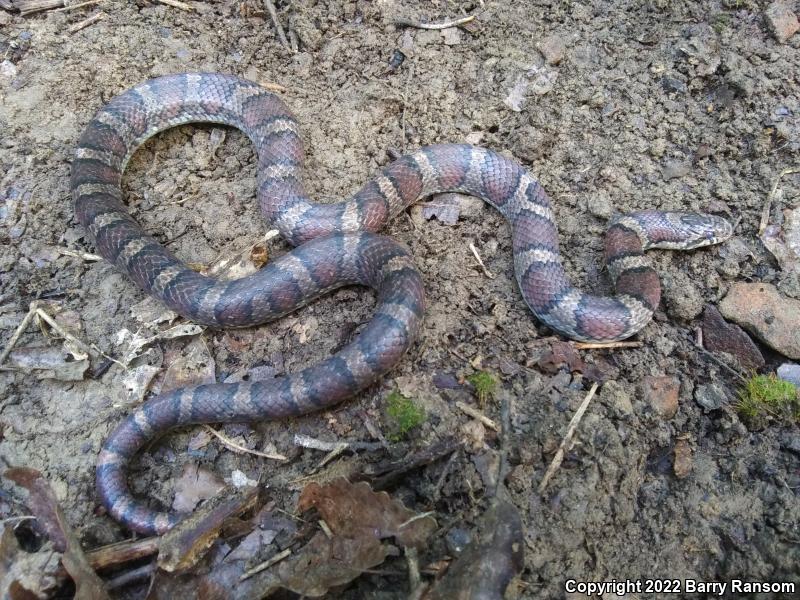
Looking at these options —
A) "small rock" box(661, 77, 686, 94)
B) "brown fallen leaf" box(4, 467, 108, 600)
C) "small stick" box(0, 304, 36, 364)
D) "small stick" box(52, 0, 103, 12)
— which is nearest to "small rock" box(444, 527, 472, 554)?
"brown fallen leaf" box(4, 467, 108, 600)

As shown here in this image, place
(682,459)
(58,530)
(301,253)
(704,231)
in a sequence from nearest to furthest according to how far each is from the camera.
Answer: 1. (58,530)
2. (682,459)
3. (301,253)
4. (704,231)

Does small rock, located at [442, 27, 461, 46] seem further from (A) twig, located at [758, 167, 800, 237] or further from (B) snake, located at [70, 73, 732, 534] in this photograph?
(A) twig, located at [758, 167, 800, 237]

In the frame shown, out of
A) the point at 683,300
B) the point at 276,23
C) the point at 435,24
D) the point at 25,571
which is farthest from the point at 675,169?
the point at 25,571

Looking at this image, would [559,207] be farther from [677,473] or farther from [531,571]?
[531,571]

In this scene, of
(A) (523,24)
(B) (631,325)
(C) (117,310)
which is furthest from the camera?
(A) (523,24)

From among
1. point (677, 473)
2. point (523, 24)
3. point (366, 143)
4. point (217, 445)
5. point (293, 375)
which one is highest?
point (523, 24)

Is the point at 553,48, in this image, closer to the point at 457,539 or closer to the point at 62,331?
the point at 457,539

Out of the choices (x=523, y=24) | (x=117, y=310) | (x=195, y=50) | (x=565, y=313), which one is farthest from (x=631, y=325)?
(x=195, y=50)
